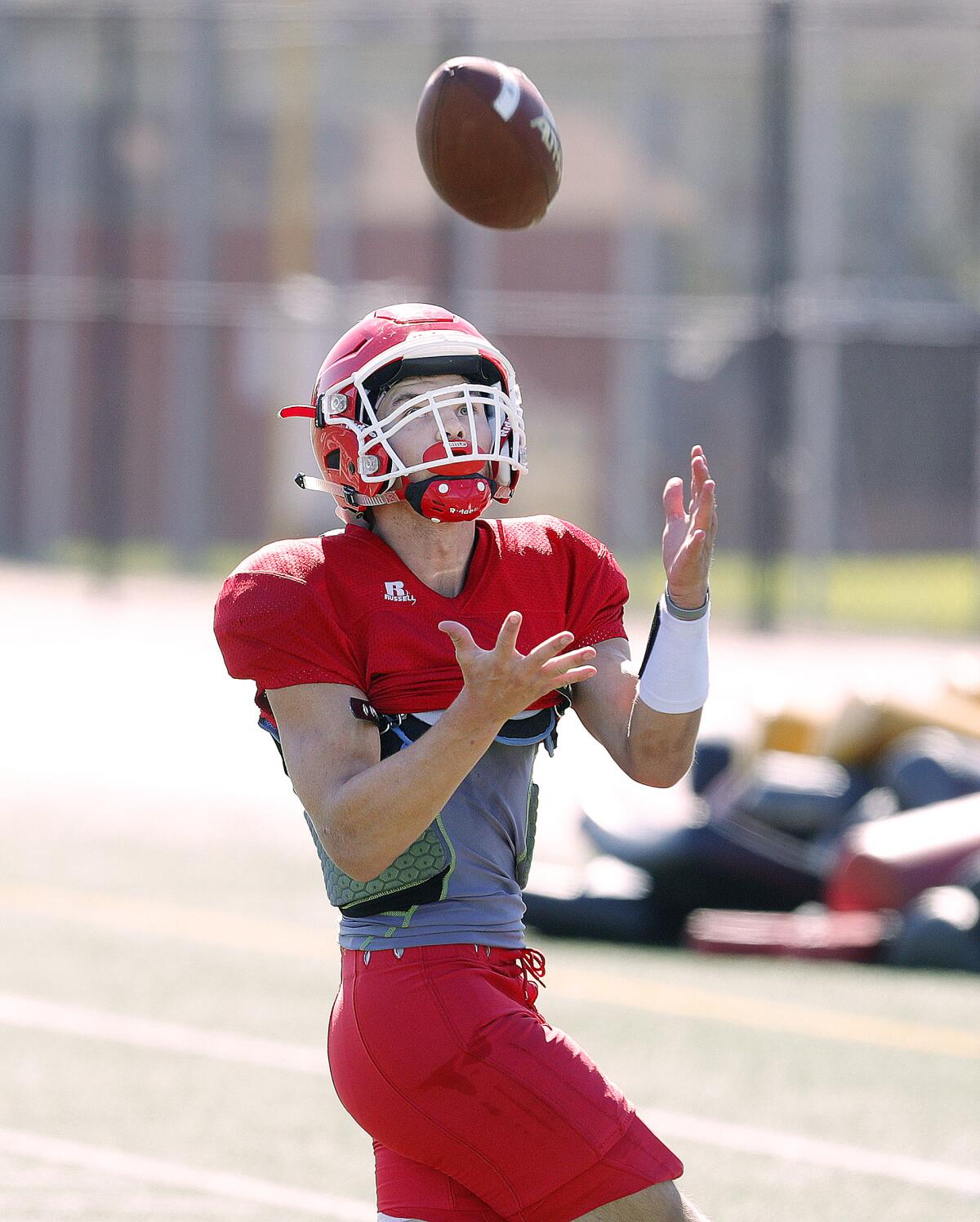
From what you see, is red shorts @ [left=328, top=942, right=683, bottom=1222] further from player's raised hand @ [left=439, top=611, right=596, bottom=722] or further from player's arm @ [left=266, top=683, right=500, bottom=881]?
player's raised hand @ [left=439, top=611, right=596, bottom=722]

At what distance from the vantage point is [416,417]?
10.7 ft

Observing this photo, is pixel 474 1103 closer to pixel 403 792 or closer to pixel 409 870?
pixel 409 870

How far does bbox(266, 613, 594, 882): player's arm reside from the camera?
9.46ft

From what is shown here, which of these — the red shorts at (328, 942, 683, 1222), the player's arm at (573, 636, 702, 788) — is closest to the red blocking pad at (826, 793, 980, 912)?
the player's arm at (573, 636, 702, 788)

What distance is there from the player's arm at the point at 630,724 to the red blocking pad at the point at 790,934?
4.58 meters

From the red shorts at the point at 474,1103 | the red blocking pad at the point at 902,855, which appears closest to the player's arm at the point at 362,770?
the red shorts at the point at 474,1103

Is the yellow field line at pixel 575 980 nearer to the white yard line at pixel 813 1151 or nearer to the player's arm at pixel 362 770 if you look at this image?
the white yard line at pixel 813 1151

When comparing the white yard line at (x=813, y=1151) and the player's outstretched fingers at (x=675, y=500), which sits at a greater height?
the player's outstretched fingers at (x=675, y=500)

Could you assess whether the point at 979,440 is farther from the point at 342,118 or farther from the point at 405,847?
the point at 405,847

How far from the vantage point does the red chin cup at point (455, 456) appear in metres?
3.23

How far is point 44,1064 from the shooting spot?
6477 millimetres

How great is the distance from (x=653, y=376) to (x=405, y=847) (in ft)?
64.7

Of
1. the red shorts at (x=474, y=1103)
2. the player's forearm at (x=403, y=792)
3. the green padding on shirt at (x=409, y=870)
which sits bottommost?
the red shorts at (x=474, y=1103)

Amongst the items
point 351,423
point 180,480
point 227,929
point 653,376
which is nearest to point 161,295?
point 180,480
